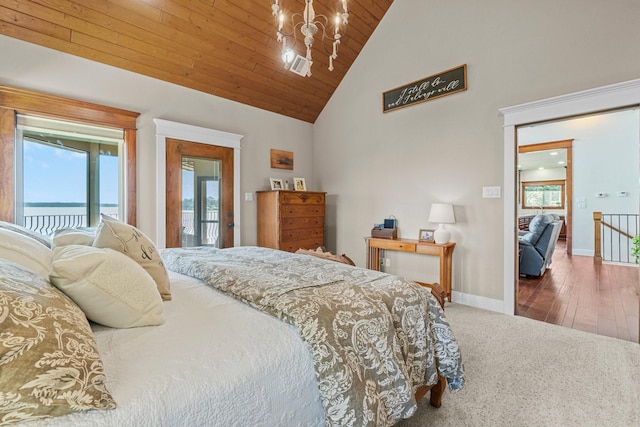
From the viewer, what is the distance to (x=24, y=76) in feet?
8.69

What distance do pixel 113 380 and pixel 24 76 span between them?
3.35 metres

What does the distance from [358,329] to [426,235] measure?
9.05 ft

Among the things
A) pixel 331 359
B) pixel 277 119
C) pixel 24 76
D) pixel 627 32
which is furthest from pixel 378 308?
pixel 277 119

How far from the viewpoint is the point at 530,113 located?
9.48 feet

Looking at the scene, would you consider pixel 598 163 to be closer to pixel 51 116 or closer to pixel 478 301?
pixel 478 301

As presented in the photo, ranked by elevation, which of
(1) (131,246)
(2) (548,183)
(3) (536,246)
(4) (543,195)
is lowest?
(3) (536,246)

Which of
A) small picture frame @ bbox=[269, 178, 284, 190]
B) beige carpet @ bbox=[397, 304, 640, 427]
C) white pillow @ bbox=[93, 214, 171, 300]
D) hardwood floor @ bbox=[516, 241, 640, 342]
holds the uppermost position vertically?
small picture frame @ bbox=[269, 178, 284, 190]

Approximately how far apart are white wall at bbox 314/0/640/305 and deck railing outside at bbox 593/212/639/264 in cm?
407

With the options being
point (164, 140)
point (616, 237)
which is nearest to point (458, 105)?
point (164, 140)

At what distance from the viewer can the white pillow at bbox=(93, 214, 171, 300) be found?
1.31m

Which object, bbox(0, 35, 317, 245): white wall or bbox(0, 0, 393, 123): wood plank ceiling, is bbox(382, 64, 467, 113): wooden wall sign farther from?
bbox(0, 35, 317, 245): white wall

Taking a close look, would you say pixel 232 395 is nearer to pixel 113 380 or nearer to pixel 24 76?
pixel 113 380

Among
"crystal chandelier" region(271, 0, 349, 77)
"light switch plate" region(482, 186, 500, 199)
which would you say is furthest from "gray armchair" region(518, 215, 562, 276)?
"crystal chandelier" region(271, 0, 349, 77)

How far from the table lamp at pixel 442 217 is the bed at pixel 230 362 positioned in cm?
208
